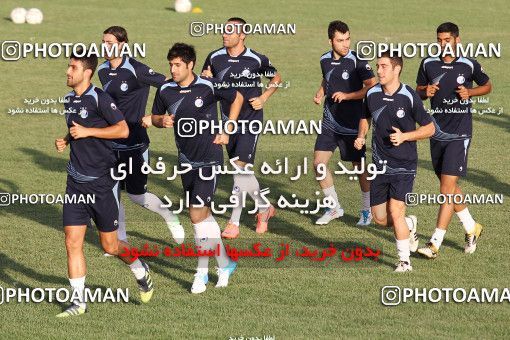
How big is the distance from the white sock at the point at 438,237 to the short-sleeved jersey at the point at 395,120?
1244 mm

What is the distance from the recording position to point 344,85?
17.7m

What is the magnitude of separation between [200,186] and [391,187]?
2.46 metres

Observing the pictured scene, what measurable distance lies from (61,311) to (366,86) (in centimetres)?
648

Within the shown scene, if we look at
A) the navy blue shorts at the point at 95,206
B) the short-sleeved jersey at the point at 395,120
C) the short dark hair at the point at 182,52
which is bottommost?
the navy blue shorts at the point at 95,206

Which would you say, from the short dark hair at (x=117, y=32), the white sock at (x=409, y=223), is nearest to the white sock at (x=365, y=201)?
the white sock at (x=409, y=223)

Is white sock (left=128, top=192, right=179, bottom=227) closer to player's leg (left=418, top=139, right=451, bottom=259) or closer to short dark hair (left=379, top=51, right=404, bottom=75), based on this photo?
player's leg (left=418, top=139, right=451, bottom=259)

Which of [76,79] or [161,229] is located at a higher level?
[76,79]

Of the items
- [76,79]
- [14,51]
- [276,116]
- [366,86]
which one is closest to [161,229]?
[366,86]

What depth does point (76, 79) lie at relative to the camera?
43.0 feet

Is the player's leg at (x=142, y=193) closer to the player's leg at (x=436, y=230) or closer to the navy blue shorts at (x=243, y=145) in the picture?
the navy blue shorts at (x=243, y=145)

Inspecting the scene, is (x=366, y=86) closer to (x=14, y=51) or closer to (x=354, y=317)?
(x=354, y=317)

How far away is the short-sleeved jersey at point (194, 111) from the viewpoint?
1462cm

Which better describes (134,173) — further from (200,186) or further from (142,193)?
(200,186)

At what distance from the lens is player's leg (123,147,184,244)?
16.9m
